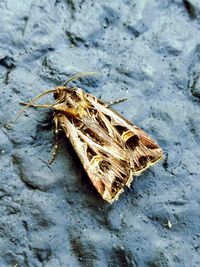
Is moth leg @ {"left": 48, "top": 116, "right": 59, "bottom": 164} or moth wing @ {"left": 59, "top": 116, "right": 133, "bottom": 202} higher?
moth wing @ {"left": 59, "top": 116, "right": 133, "bottom": 202}

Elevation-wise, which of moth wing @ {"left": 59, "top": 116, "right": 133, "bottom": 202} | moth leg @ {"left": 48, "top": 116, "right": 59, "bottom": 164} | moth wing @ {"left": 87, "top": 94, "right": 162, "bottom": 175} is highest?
moth wing @ {"left": 87, "top": 94, "right": 162, "bottom": 175}

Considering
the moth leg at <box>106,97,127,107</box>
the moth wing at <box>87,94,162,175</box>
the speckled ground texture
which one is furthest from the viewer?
the moth leg at <box>106,97,127,107</box>

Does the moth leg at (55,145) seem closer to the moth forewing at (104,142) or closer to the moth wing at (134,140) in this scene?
the moth forewing at (104,142)

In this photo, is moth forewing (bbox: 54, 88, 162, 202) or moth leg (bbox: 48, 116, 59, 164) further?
moth leg (bbox: 48, 116, 59, 164)

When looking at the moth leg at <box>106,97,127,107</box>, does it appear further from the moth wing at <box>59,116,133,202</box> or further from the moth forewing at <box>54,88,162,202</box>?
the moth wing at <box>59,116,133,202</box>

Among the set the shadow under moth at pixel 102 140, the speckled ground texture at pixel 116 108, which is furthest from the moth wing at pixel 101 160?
the speckled ground texture at pixel 116 108

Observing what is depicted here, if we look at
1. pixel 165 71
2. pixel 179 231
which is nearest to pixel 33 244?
pixel 179 231

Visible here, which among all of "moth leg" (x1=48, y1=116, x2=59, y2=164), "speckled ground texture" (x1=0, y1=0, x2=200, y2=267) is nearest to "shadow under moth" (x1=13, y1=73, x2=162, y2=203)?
"moth leg" (x1=48, y1=116, x2=59, y2=164)

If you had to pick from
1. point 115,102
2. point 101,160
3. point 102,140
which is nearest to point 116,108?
point 115,102
